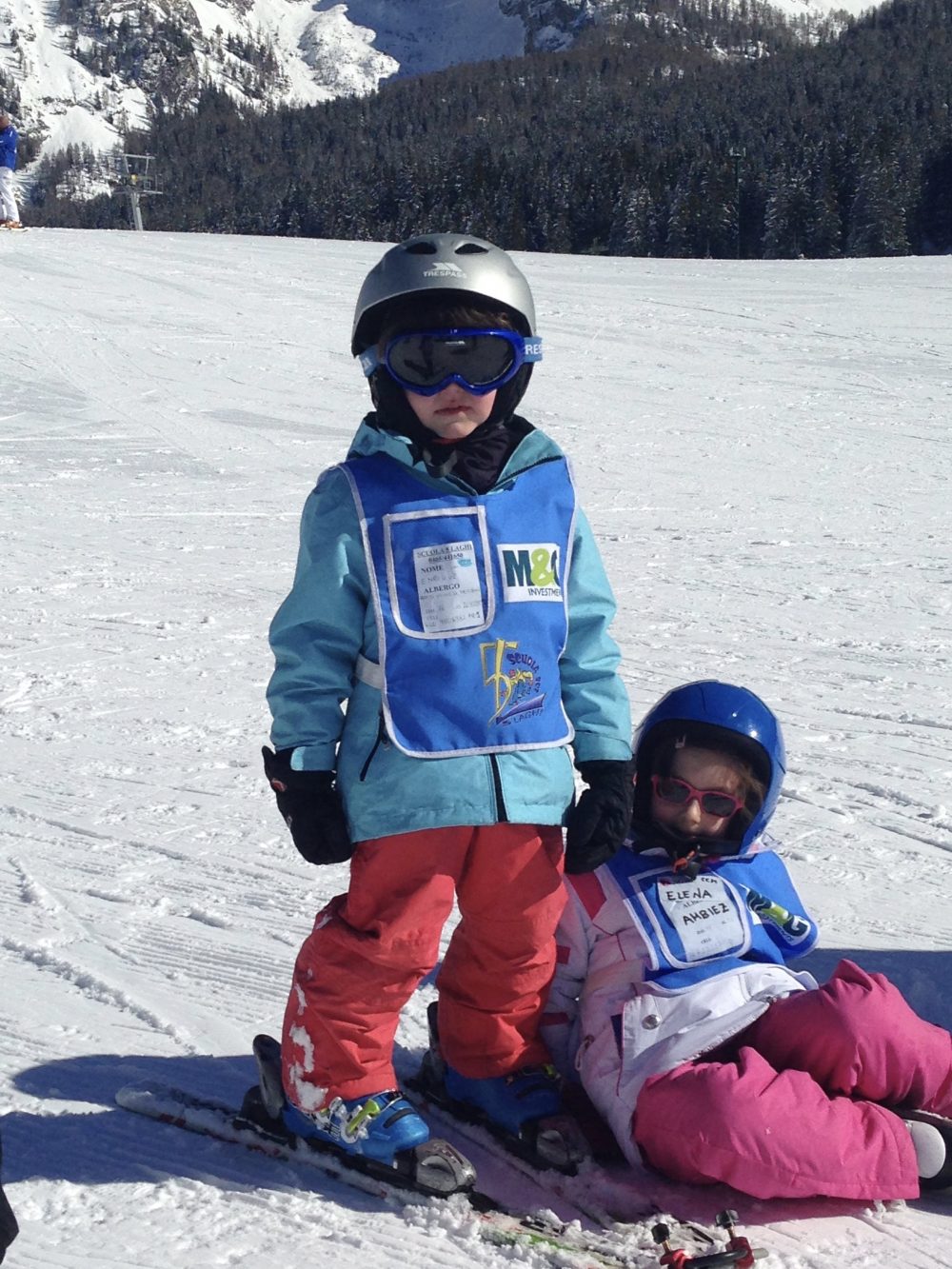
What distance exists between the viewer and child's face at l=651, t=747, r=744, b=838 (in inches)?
106

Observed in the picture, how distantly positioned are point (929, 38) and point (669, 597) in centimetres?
8558

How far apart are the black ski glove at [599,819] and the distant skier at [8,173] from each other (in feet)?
59.6

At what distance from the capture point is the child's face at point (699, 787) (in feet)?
8.84

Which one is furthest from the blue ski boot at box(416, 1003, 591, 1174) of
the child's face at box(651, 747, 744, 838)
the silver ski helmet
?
the silver ski helmet

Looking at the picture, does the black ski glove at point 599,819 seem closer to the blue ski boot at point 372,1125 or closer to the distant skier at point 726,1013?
the distant skier at point 726,1013

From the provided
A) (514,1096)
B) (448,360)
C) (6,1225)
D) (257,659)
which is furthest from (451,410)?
(257,659)

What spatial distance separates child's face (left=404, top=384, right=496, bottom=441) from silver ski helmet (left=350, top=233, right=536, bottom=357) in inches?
5.9

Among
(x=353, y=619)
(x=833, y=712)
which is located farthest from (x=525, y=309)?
(x=833, y=712)

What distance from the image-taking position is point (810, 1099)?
223cm

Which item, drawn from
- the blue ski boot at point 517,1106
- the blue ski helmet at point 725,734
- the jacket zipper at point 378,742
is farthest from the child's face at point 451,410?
the blue ski boot at point 517,1106

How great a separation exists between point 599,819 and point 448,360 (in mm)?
820

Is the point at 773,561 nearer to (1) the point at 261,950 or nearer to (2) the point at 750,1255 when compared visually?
(1) the point at 261,950

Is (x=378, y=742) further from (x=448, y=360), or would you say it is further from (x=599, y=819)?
(x=448, y=360)

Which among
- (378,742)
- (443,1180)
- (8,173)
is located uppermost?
(8,173)
